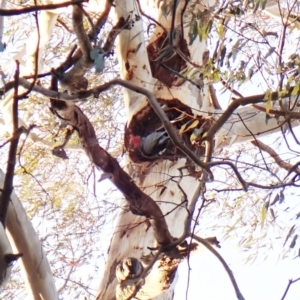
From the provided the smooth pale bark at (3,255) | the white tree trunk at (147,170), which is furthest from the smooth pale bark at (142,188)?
the smooth pale bark at (3,255)

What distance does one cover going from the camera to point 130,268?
5.61 feet

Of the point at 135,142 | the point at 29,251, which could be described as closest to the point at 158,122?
the point at 135,142

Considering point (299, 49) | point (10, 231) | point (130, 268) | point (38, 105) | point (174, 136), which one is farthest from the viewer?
point (38, 105)

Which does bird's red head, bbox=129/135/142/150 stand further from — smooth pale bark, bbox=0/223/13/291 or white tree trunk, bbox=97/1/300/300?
smooth pale bark, bbox=0/223/13/291

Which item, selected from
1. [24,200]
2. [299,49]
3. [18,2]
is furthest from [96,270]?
[299,49]

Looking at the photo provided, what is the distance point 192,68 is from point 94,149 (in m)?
0.41

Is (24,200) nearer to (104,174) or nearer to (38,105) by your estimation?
(38,105)

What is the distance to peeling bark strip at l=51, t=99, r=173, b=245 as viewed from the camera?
1.65 meters

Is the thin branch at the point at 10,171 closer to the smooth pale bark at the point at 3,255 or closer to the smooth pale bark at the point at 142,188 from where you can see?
the smooth pale bark at the point at 3,255

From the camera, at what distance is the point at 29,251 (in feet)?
4.98

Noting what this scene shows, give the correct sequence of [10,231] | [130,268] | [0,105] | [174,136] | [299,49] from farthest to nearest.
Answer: [0,105]
[299,49]
[130,268]
[10,231]
[174,136]

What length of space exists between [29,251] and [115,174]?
407 millimetres

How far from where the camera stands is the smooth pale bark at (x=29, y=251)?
4.83 ft

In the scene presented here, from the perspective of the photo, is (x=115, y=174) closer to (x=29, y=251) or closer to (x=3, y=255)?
(x=29, y=251)
